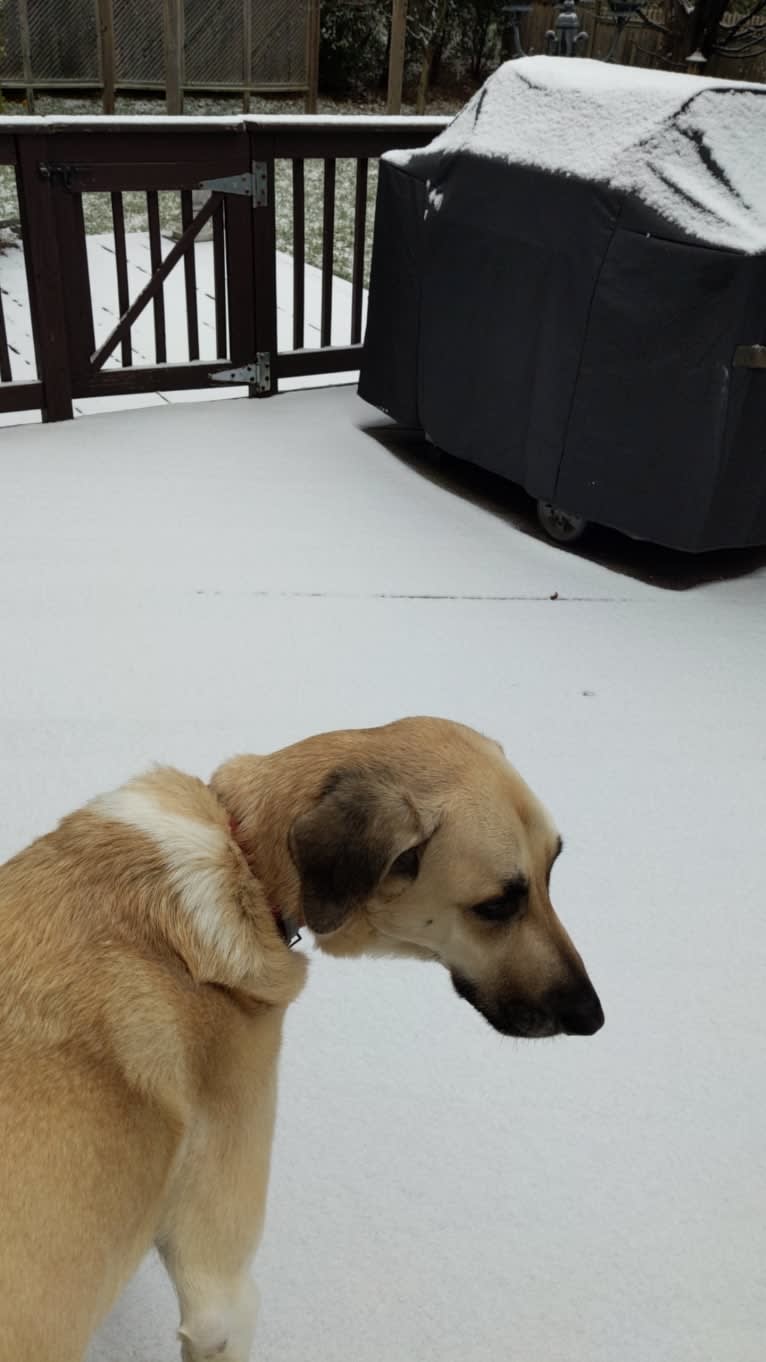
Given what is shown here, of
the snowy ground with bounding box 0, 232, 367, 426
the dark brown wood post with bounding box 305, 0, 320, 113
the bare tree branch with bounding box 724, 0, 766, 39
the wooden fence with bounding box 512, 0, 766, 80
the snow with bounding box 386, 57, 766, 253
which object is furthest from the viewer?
the wooden fence with bounding box 512, 0, 766, 80

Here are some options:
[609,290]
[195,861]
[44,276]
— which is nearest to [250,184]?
[44,276]

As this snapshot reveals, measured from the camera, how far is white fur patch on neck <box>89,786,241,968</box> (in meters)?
1.46

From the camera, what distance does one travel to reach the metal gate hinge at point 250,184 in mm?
5117

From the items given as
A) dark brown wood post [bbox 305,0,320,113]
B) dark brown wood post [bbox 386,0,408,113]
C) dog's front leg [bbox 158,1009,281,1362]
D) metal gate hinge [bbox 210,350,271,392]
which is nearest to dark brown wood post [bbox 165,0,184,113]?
dark brown wood post [bbox 305,0,320,113]

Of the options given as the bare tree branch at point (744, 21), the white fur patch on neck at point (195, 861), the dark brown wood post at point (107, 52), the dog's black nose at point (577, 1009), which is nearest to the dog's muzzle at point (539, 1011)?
the dog's black nose at point (577, 1009)

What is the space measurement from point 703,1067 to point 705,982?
24cm

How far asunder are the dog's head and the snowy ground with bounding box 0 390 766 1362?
53cm

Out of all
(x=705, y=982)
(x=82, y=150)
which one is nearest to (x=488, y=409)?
(x=82, y=150)

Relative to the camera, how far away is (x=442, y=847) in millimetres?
1533

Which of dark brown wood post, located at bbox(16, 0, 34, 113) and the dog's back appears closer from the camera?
the dog's back

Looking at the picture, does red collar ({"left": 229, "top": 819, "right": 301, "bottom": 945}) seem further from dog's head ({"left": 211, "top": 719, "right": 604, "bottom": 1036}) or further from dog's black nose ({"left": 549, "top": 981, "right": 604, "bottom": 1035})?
dog's black nose ({"left": 549, "top": 981, "right": 604, "bottom": 1035})

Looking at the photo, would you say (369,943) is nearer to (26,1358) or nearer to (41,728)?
(26,1358)

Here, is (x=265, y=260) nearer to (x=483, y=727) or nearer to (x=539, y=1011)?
(x=483, y=727)

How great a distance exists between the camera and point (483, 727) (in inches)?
129
